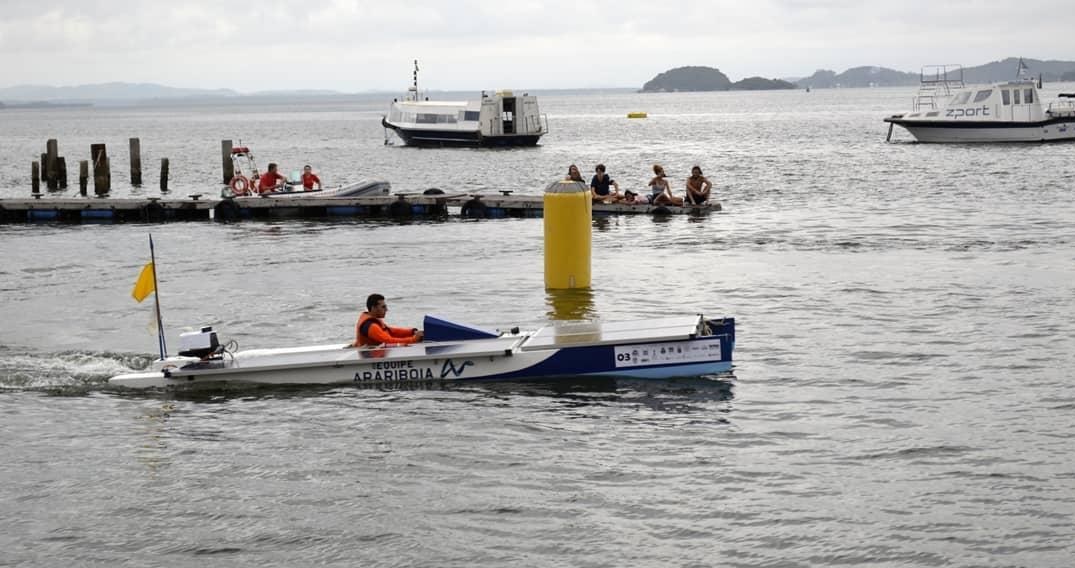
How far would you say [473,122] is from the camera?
3324 inches

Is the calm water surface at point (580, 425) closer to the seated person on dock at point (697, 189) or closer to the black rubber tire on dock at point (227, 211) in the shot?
the seated person on dock at point (697, 189)

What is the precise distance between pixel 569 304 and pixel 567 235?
1.33 metres

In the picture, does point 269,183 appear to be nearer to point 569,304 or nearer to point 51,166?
point 569,304

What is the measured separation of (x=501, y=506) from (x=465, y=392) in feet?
13.3

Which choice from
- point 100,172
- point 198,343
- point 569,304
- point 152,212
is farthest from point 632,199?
point 100,172

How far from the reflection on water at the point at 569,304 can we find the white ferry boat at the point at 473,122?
200 ft

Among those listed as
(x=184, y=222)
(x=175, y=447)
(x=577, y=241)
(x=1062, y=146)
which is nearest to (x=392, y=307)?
(x=577, y=241)

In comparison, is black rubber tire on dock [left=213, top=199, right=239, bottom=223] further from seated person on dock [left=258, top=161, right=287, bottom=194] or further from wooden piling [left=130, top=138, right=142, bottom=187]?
wooden piling [left=130, top=138, right=142, bottom=187]

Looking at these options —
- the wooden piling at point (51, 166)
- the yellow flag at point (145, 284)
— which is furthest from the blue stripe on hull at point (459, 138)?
the yellow flag at point (145, 284)

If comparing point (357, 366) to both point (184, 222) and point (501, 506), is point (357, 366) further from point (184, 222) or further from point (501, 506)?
point (184, 222)

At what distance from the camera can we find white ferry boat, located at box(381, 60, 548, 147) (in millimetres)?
83500

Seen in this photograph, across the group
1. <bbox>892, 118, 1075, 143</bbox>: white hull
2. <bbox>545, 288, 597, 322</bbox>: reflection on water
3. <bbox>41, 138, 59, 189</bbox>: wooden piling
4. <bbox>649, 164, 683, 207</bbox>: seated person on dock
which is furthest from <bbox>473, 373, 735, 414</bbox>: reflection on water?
<bbox>892, 118, 1075, 143</bbox>: white hull

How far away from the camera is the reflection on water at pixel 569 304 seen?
818 inches

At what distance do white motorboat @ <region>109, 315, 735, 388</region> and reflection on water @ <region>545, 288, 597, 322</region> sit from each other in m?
4.16
